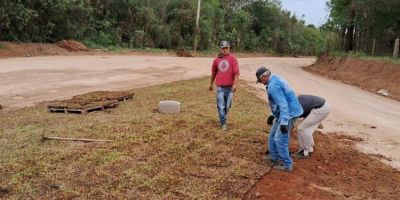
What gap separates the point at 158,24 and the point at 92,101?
29164mm

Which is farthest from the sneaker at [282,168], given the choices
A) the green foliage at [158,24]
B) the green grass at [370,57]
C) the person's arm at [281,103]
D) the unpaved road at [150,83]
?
the green foliage at [158,24]

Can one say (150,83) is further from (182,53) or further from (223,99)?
(182,53)

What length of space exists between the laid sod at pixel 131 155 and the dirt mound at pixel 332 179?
330mm

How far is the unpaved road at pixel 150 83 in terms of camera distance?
12.4m

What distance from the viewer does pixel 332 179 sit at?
788 cm

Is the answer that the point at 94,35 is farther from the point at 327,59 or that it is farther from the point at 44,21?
the point at 327,59

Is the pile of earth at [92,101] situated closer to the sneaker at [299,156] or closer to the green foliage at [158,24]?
the sneaker at [299,156]

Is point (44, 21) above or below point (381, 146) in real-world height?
above

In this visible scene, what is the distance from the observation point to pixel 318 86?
2261 centimetres

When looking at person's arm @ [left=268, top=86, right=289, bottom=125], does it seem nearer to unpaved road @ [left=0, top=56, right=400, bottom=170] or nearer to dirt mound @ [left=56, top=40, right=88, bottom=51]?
unpaved road @ [left=0, top=56, right=400, bottom=170]

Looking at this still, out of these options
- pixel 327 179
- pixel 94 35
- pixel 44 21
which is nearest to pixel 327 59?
pixel 94 35

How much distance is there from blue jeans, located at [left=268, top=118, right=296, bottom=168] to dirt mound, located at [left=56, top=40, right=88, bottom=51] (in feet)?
78.1

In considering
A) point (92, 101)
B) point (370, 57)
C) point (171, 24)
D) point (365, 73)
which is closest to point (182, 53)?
point (171, 24)

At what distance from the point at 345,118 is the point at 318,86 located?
838cm
